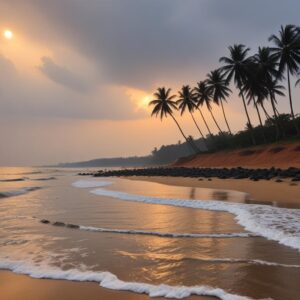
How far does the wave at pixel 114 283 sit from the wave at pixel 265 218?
2842 millimetres

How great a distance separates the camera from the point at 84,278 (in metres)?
5.29

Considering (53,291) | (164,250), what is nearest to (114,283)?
(53,291)

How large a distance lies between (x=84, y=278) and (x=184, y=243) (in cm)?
271

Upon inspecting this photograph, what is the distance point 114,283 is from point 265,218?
6.16 meters

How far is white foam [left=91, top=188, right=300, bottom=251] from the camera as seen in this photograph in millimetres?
7875

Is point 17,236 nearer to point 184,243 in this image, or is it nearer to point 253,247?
point 184,243

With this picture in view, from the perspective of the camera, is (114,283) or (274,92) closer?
(114,283)

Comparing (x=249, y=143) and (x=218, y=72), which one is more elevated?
(x=218, y=72)

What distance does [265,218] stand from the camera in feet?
33.3

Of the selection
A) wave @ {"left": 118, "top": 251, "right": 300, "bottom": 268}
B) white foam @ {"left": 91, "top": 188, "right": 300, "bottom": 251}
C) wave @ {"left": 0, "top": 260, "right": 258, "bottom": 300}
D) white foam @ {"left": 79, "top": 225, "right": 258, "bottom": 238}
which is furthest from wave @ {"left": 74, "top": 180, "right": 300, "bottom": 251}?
wave @ {"left": 0, "top": 260, "right": 258, "bottom": 300}

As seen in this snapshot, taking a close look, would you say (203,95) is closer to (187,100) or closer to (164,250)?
(187,100)

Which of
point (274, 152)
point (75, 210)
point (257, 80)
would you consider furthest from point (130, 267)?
point (257, 80)

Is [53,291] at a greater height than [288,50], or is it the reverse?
[288,50]

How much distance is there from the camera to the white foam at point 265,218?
7875 millimetres
